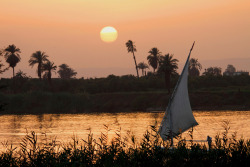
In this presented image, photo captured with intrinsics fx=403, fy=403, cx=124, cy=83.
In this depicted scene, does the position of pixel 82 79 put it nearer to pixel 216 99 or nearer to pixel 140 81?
pixel 140 81

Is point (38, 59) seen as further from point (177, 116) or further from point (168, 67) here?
point (177, 116)

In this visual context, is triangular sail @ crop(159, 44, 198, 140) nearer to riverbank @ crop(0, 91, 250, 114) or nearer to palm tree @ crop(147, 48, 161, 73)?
riverbank @ crop(0, 91, 250, 114)

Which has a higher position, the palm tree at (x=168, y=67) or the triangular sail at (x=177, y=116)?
the palm tree at (x=168, y=67)

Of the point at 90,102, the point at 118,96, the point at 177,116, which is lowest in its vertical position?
the point at 177,116

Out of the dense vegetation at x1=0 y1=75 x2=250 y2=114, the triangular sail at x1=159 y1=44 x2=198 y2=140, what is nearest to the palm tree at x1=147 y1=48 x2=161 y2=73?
the dense vegetation at x1=0 y1=75 x2=250 y2=114

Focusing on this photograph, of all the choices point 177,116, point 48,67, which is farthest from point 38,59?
point 177,116

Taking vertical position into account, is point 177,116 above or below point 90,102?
below

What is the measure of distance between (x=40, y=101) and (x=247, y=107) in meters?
57.2

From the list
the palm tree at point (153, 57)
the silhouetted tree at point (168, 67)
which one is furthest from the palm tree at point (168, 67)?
the palm tree at point (153, 57)

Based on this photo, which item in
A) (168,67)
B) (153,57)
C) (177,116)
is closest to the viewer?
(177,116)

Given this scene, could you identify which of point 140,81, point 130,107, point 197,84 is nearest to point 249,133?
point 130,107

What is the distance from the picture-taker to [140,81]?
135250 millimetres

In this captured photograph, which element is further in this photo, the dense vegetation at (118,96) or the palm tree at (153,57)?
the palm tree at (153,57)

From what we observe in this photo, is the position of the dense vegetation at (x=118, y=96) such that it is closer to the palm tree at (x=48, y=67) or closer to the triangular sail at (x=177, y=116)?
the palm tree at (x=48, y=67)
